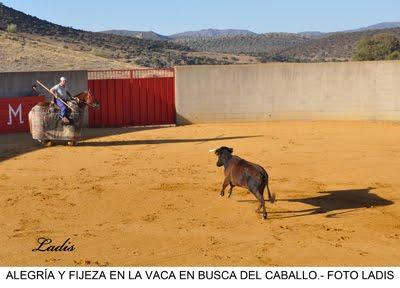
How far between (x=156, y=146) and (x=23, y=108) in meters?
5.13

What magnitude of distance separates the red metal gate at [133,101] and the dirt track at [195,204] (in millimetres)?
3767

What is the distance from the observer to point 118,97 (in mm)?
21719

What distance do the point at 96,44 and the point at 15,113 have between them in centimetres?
3595

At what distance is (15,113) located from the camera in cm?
1975

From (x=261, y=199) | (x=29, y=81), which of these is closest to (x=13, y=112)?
(x=29, y=81)

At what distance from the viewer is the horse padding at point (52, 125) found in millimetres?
16922

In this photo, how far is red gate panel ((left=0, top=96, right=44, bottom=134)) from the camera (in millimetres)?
19500

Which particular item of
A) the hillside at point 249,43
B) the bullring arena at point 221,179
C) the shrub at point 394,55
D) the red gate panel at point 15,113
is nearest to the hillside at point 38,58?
the red gate panel at point 15,113

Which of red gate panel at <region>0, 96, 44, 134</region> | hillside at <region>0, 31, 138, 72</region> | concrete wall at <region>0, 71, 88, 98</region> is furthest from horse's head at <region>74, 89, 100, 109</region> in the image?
hillside at <region>0, 31, 138, 72</region>

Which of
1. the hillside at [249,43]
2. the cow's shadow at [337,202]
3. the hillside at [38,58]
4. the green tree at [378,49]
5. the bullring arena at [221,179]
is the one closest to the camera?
the bullring arena at [221,179]

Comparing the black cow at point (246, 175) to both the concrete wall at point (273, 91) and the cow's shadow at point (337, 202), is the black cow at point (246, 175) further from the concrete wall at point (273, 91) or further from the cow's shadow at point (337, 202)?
the concrete wall at point (273, 91)

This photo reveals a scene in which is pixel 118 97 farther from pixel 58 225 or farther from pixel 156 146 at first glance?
pixel 58 225
